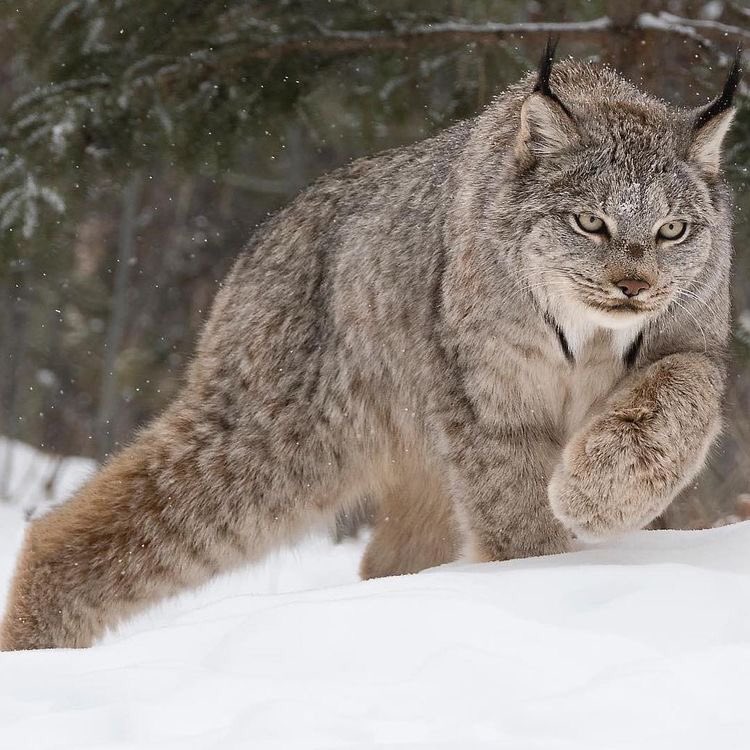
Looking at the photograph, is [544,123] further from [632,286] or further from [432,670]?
[432,670]

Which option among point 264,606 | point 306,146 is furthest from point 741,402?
point 306,146

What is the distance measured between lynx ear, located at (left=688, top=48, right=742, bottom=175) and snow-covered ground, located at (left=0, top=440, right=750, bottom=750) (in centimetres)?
121

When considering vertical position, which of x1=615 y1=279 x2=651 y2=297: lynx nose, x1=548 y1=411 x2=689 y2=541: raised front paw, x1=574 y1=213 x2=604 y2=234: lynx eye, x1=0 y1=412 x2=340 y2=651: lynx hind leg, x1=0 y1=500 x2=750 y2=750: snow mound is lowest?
x1=0 y1=412 x2=340 y2=651: lynx hind leg

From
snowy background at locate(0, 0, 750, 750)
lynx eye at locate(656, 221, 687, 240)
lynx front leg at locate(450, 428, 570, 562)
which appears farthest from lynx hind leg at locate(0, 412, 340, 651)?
lynx eye at locate(656, 221, 687, 240)

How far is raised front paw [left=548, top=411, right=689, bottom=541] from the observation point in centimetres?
371

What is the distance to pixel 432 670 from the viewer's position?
2635mm

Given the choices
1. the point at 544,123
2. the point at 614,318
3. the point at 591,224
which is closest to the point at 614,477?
the point at 614,318

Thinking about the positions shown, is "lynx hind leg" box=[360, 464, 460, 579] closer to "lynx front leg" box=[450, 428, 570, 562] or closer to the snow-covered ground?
"lynx front leg" box=[450, 428, 570, 562]

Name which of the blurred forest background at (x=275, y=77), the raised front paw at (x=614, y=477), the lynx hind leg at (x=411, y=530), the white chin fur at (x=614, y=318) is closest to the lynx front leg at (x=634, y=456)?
the raised front paw at (x=614, y=477)

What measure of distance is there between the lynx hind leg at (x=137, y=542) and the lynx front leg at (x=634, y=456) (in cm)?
126

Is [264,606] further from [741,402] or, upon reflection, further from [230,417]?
[741,402]

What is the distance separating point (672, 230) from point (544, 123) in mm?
494

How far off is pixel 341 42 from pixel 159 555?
3.17 metres

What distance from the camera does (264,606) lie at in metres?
3.24
